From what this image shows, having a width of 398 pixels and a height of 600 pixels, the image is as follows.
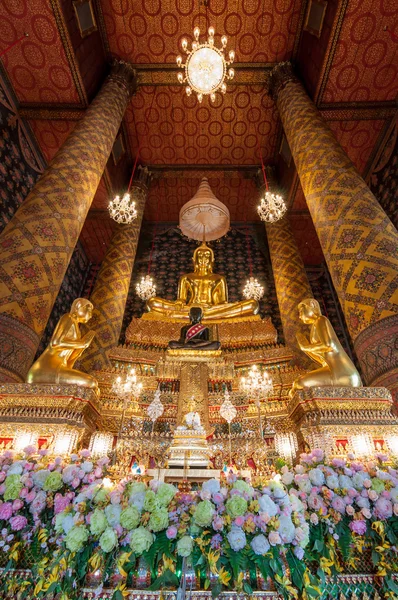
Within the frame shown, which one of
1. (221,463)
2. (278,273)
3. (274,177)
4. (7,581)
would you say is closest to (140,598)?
(7,581)

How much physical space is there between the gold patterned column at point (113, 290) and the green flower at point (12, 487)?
3.79 meters

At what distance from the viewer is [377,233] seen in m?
3.54

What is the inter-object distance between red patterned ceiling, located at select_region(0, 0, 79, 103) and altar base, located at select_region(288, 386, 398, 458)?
6.25 m

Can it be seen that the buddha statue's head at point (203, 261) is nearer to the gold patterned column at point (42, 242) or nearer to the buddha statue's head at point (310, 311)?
the gold patterned column at point (42, 242)

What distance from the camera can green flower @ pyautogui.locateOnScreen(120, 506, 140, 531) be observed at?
49.7 inches

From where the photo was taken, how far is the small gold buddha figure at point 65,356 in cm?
284

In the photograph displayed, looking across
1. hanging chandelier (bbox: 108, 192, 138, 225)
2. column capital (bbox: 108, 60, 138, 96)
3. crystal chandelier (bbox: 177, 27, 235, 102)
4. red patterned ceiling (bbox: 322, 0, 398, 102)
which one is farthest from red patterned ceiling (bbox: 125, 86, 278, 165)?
hanging chandelier (bbox: 108, 192, 138, 225)

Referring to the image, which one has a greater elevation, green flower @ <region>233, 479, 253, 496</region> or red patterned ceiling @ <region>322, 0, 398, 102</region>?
red patterned ceiling @ <region>322, 0, 398, 102</region>

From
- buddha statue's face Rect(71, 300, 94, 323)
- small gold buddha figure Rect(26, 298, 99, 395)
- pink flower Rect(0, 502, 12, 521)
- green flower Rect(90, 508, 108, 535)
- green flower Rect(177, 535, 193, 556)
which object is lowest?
green flower Rect(177, 535, 193, 556)

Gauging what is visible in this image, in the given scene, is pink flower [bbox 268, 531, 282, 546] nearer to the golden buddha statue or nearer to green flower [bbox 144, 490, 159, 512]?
green flower [bbox 144, 490, 159, 512]

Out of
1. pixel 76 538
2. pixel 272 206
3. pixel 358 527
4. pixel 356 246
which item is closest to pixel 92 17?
pixel 272 206

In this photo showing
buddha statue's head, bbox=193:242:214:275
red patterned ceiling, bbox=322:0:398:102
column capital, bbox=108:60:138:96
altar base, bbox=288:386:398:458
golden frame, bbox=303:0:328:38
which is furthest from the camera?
buddha statue's head, bbox=193:242:214:275

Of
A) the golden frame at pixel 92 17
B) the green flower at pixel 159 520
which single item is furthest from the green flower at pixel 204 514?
the golden frame at pixel 92 17

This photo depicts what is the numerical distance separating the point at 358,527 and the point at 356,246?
2.90 meters
